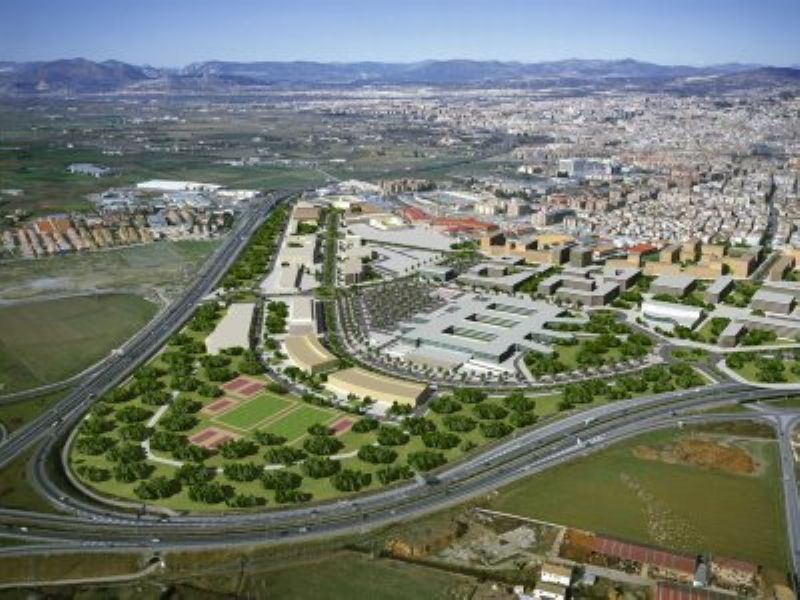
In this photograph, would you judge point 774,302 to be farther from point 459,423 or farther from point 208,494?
point 208,494

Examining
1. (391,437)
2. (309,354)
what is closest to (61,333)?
(309,354)

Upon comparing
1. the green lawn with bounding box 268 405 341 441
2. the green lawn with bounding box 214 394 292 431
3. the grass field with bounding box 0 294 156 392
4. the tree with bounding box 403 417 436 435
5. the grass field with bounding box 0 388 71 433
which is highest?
the tree with bounding box 403 417 436 435

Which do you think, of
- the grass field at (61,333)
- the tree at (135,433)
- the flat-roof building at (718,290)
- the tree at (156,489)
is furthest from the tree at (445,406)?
the flat-roof building at (718,290)

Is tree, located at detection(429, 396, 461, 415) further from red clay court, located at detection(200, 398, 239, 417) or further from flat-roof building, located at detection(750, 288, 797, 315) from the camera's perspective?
flat-roof building, located at detection(750, 288, 797, 315)

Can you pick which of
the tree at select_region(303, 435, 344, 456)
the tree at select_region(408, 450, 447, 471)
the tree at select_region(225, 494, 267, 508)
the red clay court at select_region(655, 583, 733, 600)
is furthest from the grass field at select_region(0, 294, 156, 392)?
the red clay court at select_region(655, 583, 733, 600)

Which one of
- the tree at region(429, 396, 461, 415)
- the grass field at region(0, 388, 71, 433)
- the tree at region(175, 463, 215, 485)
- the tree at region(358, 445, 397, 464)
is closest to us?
the tree at region(175, 463, 215, 485)

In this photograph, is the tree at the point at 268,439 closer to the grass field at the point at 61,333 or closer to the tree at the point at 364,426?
the tree at the point at 364,426

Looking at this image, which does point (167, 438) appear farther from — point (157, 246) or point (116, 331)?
point (157, 246)
